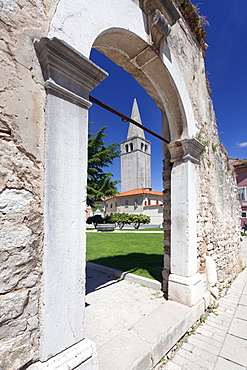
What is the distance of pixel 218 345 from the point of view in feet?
8.31

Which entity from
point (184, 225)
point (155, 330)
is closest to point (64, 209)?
point (155, 330)

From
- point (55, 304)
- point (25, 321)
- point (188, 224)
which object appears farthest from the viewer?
point (188, 224)

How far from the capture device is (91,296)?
139 inches

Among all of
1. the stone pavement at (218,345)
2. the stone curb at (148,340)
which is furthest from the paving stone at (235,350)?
the stone curb at (148,340)

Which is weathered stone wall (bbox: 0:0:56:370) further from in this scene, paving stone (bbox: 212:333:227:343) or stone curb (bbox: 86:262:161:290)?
stone curb (bbox: 86:262:161:290)

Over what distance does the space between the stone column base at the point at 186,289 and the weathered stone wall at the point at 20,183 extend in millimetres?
2366

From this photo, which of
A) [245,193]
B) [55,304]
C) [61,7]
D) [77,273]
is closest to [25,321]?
[55,304]

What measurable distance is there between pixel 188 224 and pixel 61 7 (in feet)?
10.1

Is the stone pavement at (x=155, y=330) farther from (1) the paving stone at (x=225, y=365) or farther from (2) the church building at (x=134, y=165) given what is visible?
(2) the church building at (x=134, y=165)

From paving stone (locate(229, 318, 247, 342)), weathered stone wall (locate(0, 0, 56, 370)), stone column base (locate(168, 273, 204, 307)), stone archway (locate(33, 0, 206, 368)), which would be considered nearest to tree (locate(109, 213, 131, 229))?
stone column base (locate(168, 273, 204, 307))

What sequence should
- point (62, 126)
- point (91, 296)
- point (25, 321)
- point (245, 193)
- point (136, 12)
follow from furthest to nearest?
1. point (245, 193)
2. point (91, 296)
3. point (136, 12)
4. point (62, 126)
5. point (25, 321)

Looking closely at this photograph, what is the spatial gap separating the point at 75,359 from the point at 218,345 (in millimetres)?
2071

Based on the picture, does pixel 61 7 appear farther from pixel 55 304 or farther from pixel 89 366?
pixel 89 366

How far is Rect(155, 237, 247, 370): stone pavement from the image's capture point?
7.22 ft
